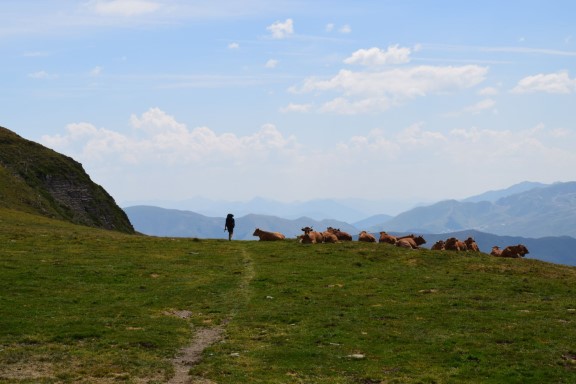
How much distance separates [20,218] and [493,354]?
2418 inches

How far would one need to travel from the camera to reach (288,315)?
2853 cm

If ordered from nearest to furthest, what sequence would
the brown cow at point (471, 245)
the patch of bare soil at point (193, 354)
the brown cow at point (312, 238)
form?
the patch of bare soil at point (193, 354), the brown cow at point (312, 238), the brown cow at point (471, 245)

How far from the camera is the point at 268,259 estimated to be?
1809 inches

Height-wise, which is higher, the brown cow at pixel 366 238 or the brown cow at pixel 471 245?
the brown cow at pixel 366 238

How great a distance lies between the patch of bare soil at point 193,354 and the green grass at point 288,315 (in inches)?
15.7

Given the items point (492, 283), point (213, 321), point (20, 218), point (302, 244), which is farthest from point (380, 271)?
point (20, 218)

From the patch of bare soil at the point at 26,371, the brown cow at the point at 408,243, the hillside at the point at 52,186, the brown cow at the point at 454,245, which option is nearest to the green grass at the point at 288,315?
the patch of bare soil at the point at 26,371

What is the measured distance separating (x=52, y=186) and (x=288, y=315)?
353 feet

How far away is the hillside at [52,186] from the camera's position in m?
104

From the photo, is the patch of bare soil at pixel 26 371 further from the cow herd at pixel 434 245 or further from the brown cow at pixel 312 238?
the cow herd at pixel 434 245

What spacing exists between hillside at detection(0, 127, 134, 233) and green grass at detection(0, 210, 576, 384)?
6105cm

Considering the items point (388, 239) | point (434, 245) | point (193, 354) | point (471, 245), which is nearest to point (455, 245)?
point (434, 245)

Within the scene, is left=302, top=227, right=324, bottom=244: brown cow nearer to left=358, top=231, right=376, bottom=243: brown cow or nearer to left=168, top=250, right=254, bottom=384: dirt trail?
left=358, top=231, right=376, bottom=243: brown cow

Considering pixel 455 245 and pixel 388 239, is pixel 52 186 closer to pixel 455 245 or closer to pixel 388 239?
pixel 388 239
